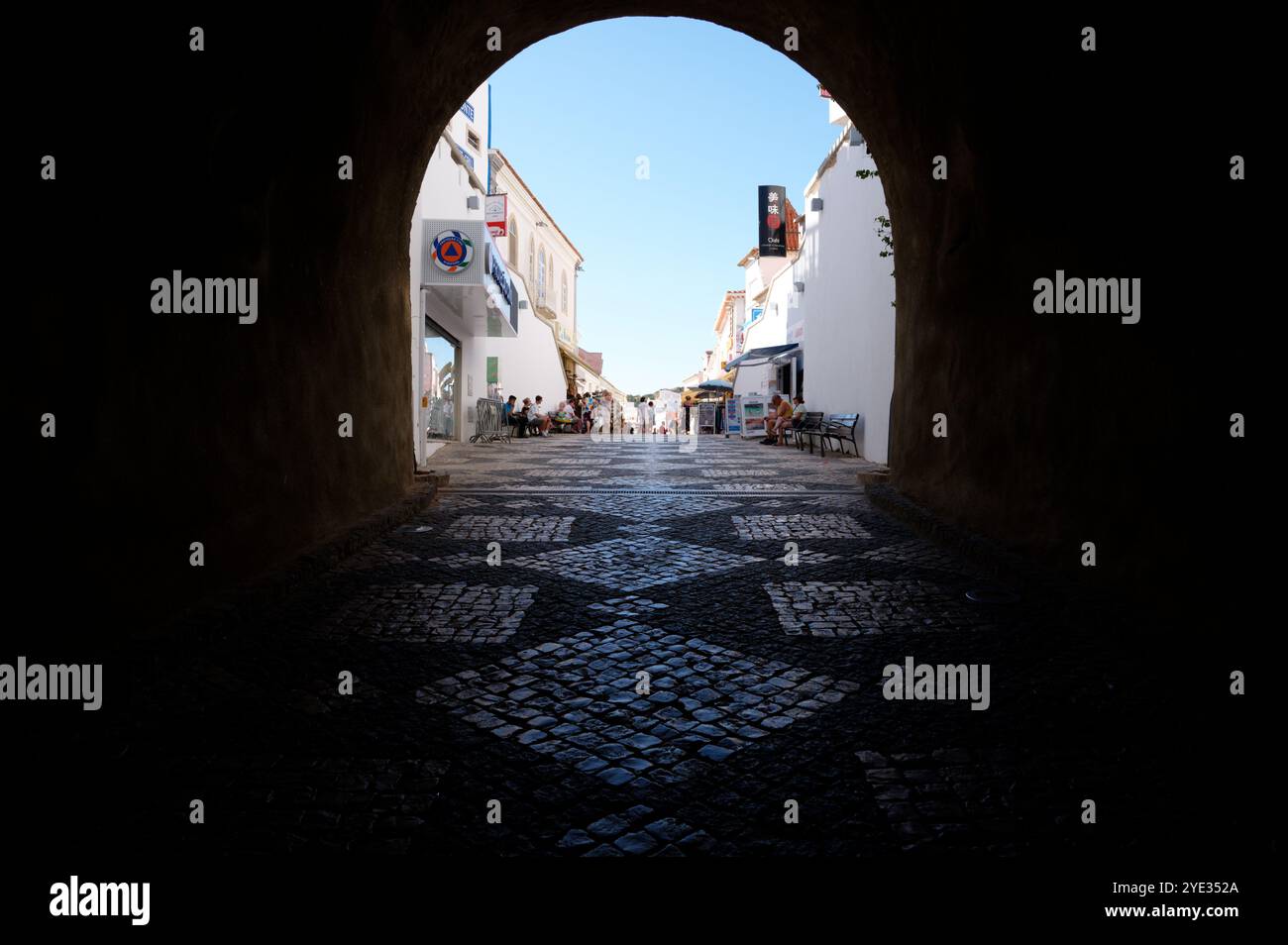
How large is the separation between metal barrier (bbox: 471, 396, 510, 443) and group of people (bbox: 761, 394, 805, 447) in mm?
7100

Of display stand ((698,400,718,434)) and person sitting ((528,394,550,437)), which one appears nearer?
person sitting ((528,394,550,437))

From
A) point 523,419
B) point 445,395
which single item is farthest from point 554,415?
point 445,395

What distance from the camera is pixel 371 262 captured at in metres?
6.24

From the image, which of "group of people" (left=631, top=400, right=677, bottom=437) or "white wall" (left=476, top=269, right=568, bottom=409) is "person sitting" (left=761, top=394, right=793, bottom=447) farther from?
"group of people" (left=631, top=400, right=677, bottom=437)

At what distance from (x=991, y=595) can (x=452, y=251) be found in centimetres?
1028

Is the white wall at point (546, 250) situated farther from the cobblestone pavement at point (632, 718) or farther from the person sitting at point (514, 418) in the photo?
the cobblestone pavement at point (632, 718)

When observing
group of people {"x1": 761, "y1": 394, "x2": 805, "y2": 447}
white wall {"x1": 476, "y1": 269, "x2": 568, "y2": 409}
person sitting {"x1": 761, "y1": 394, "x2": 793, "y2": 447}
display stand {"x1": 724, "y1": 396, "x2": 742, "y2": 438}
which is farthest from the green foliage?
display stand {"x1": 724, "y1": 396, "x2": 742, "y2": 438}

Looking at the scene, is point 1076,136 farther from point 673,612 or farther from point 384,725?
point 384,725

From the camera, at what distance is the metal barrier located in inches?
790

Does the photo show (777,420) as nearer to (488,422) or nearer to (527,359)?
(488,422)
